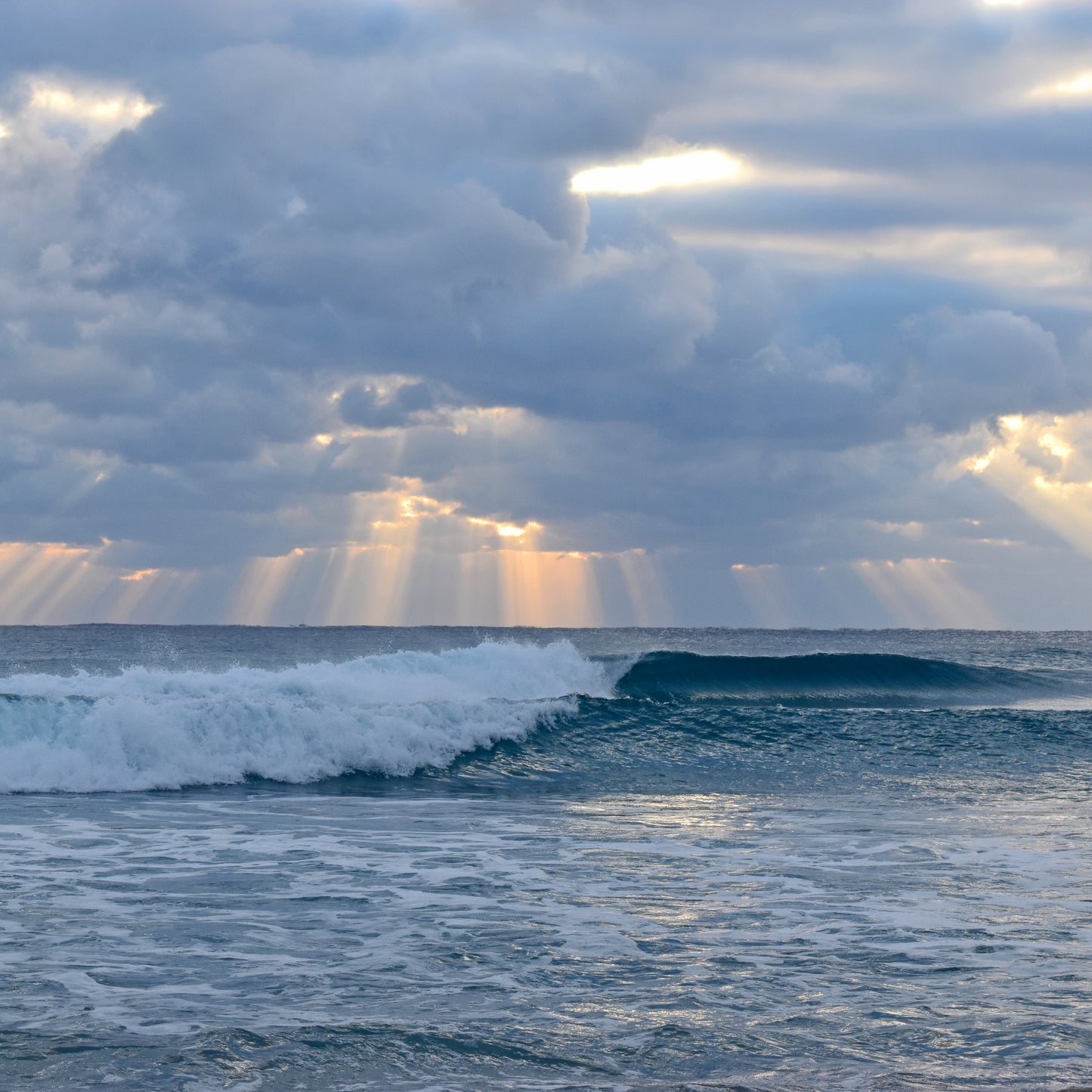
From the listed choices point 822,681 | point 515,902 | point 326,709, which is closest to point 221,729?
point 326,709

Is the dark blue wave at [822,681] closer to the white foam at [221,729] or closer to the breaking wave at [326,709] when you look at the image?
the breaking wave at [326,709]

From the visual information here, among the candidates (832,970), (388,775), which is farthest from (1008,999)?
(388,775)

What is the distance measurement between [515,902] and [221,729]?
12268 mm

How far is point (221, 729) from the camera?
2142cm

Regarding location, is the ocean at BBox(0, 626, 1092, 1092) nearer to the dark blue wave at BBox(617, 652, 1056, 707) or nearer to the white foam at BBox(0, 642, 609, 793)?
the white foam at BBox(0, 642, 609, 793)

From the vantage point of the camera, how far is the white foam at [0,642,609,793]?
63.0ft

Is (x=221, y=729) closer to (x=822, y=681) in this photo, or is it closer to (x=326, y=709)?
(x=326, y=709)

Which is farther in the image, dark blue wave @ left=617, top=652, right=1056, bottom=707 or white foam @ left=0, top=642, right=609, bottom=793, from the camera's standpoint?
dark blue wave @ left=617, top=652, right=1056, bottom=707

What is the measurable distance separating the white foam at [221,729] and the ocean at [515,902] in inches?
3.2

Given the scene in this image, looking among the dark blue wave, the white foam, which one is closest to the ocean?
the white foam

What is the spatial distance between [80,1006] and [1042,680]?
47.0m

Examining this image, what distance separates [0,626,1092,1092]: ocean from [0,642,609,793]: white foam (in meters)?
0.08

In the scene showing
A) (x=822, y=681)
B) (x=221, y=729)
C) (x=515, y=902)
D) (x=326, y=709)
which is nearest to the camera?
(x=515, y=902)

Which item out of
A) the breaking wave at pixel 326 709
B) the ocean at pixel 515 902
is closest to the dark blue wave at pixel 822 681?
the breaking wave at pixel 326 709
